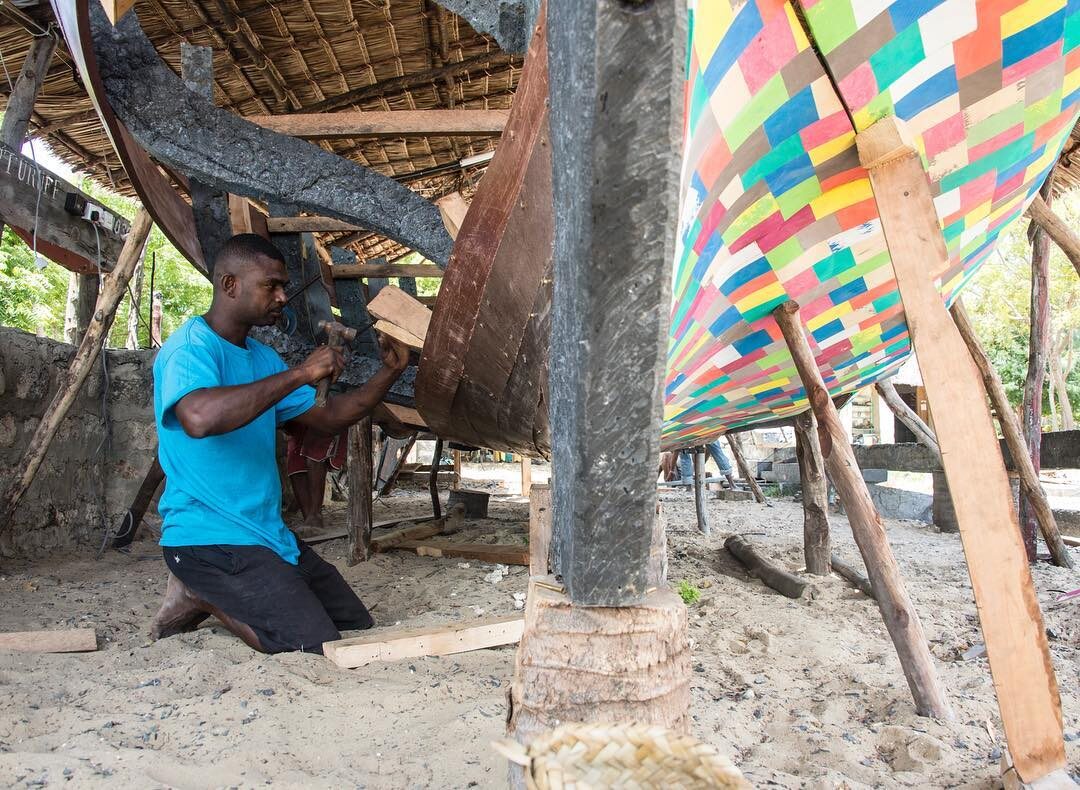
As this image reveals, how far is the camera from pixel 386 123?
262 cm

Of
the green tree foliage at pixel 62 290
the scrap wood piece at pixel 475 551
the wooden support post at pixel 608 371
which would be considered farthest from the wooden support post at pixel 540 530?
the green tree foliage at pixel 62 290

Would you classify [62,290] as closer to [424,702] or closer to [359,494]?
[359,494]

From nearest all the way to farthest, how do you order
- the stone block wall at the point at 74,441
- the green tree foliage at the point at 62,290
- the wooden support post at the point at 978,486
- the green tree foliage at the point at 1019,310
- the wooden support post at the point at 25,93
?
Result: the wooden support post at the point at 978,486, the wooden support post at the point at 25,93, the stone block wall at the point at 74,441, the green tree foliage at the point at 62,290, the green tree foliage at the point at 1019,310

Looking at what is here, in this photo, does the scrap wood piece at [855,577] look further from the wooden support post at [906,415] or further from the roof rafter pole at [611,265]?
the roof rafter pole at [611,265]

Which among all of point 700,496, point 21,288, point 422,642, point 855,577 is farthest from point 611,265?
point 21,288

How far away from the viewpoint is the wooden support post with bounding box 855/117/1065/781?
138 cm

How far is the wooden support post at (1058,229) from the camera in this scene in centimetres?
291

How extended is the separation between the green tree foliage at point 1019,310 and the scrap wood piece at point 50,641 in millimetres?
16783

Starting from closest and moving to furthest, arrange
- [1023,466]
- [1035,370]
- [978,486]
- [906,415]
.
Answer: [978,486], [1023,466], [1035,370], [906,415]

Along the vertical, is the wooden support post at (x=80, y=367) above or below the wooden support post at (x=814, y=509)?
above

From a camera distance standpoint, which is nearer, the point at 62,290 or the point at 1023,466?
the point at 1023,466

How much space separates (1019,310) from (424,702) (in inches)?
718

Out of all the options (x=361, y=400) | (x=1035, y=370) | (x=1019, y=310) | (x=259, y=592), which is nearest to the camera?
(x=259, y=592)

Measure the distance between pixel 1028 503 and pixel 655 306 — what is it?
4.23m
